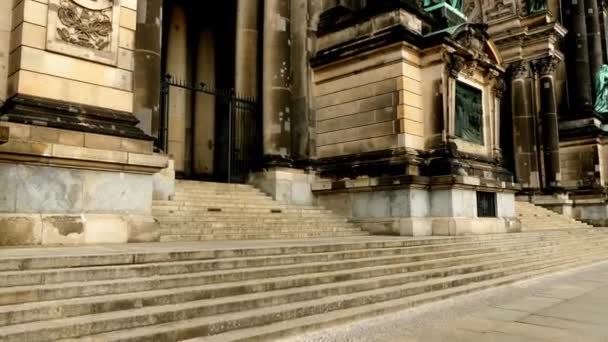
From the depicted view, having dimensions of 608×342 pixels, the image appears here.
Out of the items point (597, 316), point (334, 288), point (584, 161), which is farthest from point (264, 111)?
point (584, 161)

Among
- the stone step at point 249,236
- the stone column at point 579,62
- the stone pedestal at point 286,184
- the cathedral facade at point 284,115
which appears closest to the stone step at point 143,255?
the cathedral facade at point 284,115

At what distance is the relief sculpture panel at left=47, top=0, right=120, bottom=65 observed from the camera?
9.09 m

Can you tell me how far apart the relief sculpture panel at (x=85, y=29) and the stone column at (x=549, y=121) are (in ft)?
76.3

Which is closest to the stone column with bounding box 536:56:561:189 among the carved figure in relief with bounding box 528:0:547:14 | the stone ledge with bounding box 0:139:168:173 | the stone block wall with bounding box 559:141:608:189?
the stone block wall with bounding box 559:141:608:189

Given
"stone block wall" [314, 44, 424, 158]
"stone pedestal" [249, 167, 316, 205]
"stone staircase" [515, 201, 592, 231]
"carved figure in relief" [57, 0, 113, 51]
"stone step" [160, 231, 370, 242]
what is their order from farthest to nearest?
"stone staircase" [515, 201, 592, 231] → "stone pedestal" [249, 167, 316, 205] → "stone block wall" [314, 44, 424, 158] → "stone step" [160, 231, 370, 242] → "carved figure in relief" [57, 0, 113, 51]

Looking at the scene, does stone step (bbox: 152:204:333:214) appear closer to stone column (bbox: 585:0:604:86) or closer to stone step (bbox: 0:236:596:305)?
stone step (bbox: 0:236:596:305)

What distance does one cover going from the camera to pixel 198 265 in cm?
652

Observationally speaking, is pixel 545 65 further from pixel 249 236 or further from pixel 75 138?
pixel 75 138

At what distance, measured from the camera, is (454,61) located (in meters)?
15.5

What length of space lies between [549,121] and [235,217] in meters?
20.5

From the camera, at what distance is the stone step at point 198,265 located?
17.1ft

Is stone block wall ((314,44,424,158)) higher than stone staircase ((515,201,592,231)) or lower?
higher

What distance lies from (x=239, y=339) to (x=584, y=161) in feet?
91.3

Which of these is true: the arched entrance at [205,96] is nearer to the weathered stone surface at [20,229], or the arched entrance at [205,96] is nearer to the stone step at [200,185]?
the stone step at [200,185]
